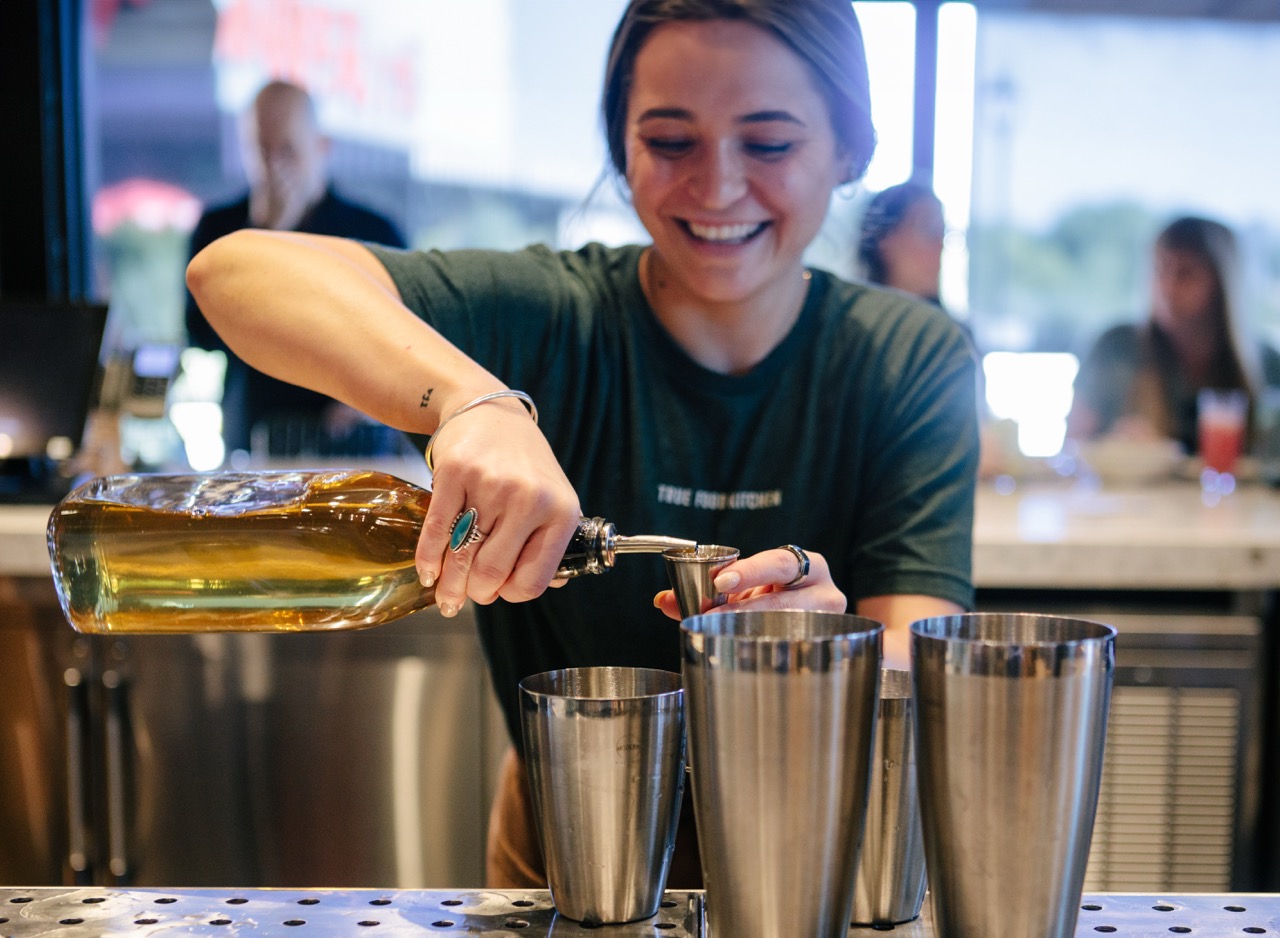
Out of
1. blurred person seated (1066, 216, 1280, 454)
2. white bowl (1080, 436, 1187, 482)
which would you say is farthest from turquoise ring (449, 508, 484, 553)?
blurred person seated (1066, 216, 1280, 454)

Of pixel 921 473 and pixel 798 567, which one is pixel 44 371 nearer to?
pixel 921 473

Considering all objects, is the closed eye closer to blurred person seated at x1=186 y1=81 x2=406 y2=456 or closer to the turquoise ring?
the turquoise ring

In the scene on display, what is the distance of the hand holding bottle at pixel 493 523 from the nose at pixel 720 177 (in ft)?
1.36

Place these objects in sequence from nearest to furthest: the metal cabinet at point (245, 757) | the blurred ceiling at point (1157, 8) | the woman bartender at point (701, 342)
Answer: the woman bartender at point (701, 342)
the metal cabinet at point (245, 757)
the blurred ceiling at point (1157, 8)

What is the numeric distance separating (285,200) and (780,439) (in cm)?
266

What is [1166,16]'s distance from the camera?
4668 millimetres

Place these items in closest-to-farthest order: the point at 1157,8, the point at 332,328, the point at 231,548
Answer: the point at 231,548 → the point at 332,328 → the point at 1157,8

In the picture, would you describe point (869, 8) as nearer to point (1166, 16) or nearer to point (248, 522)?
point (1166, 16)

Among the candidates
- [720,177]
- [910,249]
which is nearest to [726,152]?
[720,177]

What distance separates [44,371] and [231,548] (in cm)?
187

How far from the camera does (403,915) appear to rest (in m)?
0.78

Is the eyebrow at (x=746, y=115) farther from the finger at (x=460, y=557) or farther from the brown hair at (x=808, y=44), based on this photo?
the finger at (x=460, y=557)

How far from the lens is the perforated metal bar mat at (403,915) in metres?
0.75

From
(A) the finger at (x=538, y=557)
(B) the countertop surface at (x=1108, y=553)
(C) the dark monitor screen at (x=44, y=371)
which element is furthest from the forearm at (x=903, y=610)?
(C) the dark monitor screen at (x=44, y=371)
